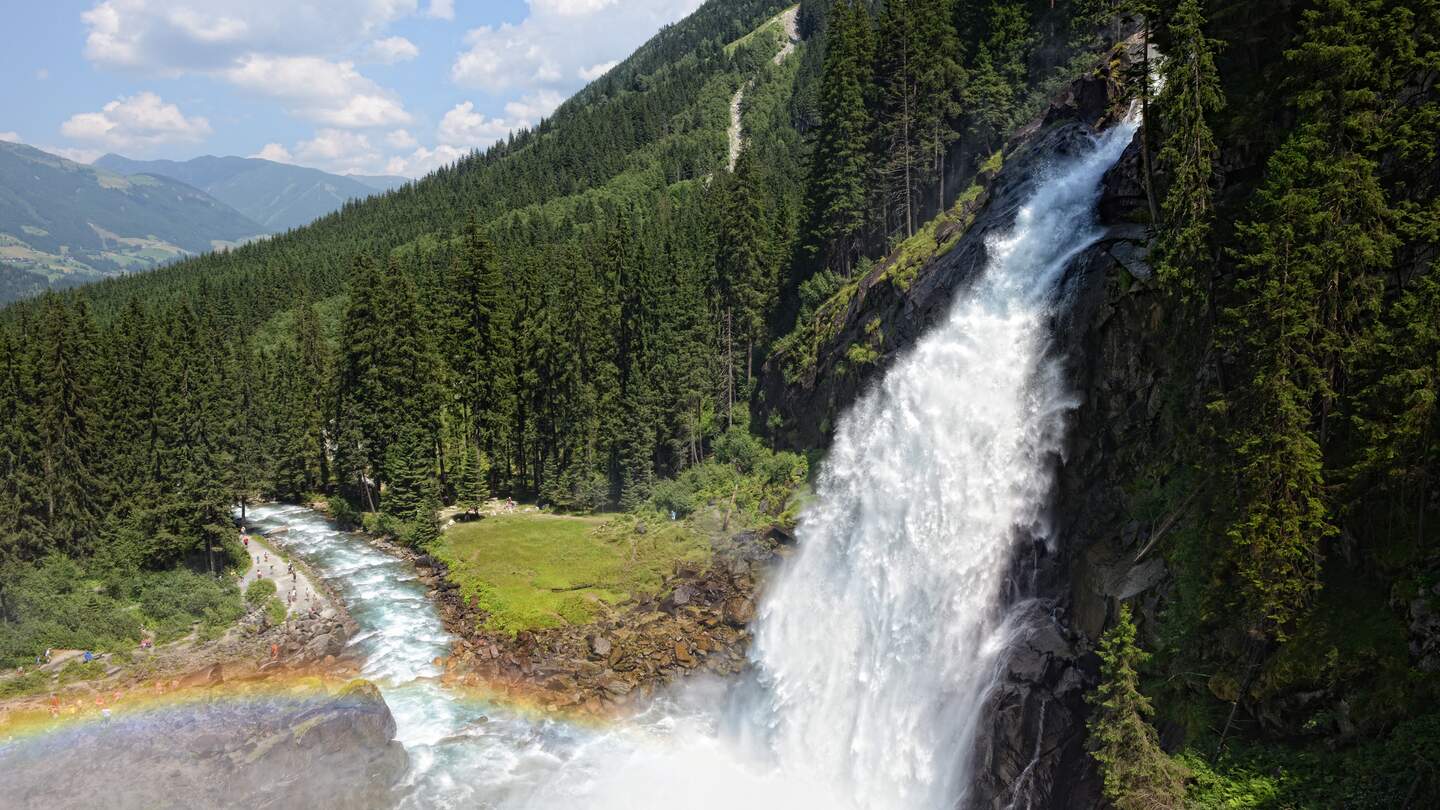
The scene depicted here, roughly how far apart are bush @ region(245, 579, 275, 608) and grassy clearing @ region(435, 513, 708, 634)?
8.50 metres

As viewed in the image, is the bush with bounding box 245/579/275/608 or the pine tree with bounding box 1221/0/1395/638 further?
the bush with bounding box 245/579/275/608

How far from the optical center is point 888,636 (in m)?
26.2

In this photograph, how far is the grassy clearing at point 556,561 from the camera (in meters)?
37.0

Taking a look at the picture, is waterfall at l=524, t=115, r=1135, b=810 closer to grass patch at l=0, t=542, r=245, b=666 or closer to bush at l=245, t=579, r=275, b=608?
bush at l=245, t=579, r=275, b=608

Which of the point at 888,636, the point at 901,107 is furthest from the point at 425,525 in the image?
the point at 901,107

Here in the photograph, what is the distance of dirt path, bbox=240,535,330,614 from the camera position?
130 ft

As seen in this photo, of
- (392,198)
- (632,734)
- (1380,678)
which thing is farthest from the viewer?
(392,198)

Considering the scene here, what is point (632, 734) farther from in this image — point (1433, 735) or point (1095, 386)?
point (1433, 735)

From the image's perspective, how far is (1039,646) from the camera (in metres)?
20.9

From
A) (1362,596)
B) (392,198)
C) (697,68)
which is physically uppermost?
(697,68)

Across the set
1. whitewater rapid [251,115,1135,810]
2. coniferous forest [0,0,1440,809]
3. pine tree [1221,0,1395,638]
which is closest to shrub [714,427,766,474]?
coniferous forest [0,0,1440,809]

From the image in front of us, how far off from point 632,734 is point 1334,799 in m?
21.2

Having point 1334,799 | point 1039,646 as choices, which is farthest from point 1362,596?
point 1039,646

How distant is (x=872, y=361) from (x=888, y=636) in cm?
1748
